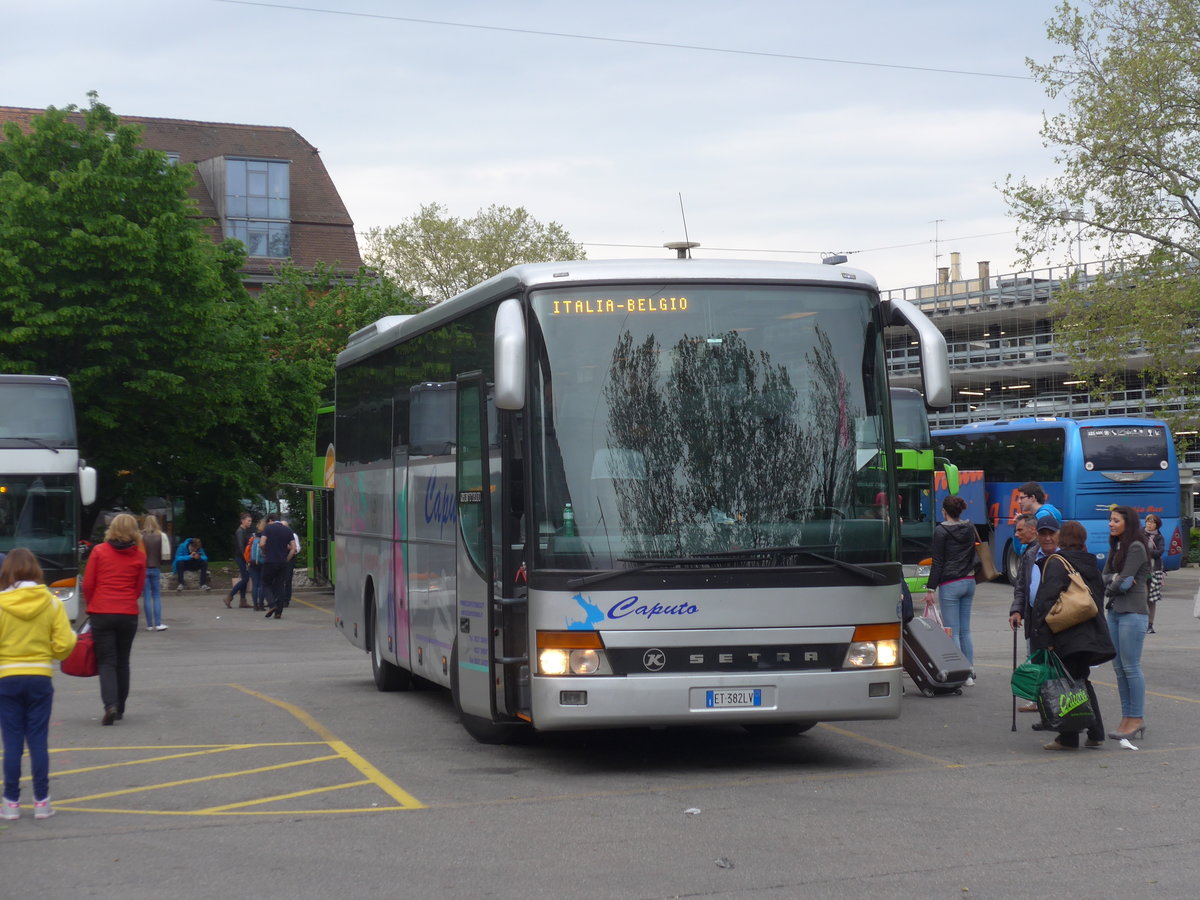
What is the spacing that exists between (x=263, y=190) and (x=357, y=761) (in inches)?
2447

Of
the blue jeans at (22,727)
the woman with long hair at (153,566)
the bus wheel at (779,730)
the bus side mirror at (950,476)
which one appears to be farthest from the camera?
the bus side mirror at (950,476)

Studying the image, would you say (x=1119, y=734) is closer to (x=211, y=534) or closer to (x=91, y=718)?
(x=91, y=718)

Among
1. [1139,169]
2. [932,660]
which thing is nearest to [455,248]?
[1139,169]

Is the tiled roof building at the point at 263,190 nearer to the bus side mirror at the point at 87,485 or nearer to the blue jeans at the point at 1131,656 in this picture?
the bus side mirror at the point at 87,485

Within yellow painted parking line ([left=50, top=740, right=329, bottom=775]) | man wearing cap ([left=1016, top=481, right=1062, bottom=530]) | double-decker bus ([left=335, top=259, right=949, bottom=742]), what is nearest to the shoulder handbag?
double-decker bus ([left=335, top=259, right=949, bottom=742])

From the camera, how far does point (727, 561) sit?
9.70 metres

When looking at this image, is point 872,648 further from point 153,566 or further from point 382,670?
point 153,566

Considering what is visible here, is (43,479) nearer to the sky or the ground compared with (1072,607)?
nearer to the sky

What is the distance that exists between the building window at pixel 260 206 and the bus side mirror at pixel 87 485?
157 ft

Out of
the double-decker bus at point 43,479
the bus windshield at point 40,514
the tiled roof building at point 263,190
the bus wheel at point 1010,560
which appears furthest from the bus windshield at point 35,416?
the tiled roof building at point 263,190

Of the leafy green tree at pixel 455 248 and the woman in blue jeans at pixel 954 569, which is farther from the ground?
the leafy green tree at pixel 455 248

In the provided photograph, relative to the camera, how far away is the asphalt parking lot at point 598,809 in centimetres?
709

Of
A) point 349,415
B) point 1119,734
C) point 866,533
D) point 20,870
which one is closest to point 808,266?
point 866,533

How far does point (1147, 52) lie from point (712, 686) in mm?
35472
